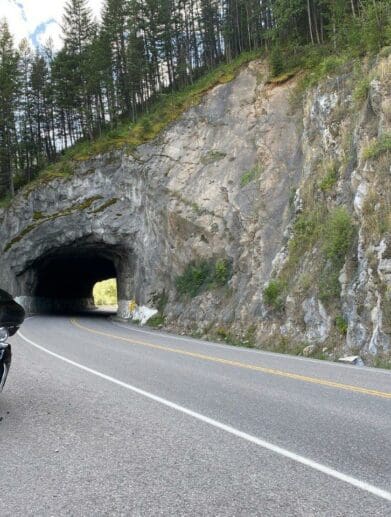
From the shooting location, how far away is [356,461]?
180 inches

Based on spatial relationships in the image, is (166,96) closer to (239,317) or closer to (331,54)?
(331,54)

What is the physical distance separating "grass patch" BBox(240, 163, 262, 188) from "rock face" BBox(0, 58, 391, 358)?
77 millimetres

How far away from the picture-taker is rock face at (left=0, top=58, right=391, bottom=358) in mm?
15258

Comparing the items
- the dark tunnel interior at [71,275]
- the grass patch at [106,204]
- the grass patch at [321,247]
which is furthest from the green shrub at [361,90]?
the dark tunnel interior at [71,275]

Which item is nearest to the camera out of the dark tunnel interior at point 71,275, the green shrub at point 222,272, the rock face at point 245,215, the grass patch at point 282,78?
the rock face at point 245,215

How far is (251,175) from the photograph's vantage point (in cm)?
2570

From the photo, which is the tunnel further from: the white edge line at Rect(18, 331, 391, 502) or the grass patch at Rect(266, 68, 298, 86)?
the white edge line at Rect(18, 331, 391, 502)

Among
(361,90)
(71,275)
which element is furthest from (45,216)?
(361,90)

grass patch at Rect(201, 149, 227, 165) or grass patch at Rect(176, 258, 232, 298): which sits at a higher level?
grass patch at Rect(201, 149, 227, 165)

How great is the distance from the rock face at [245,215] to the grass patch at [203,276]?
0.45 metres

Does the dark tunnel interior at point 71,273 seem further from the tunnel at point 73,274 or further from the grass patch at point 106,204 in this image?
the grass patch at point 106,204

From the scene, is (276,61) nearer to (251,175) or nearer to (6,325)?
(251,175)

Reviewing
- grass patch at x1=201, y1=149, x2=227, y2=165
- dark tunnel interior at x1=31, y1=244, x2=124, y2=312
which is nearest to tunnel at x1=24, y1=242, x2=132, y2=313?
dark tunnel interior at x1=31, y1=244, x2=124, y2=312

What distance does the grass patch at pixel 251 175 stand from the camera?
25.4m
